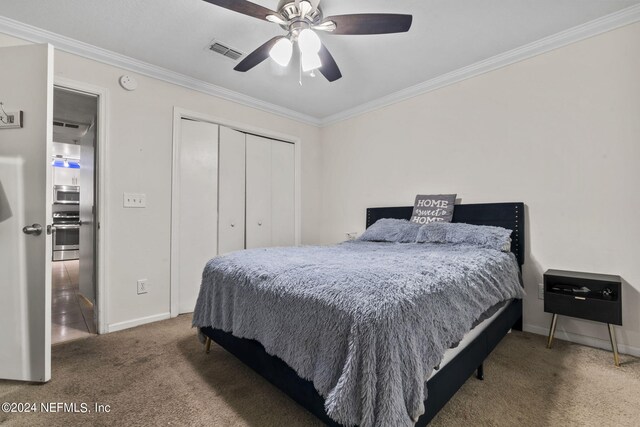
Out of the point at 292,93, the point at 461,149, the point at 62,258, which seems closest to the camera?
the point at 461,149

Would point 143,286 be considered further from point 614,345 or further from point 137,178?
point 614,345

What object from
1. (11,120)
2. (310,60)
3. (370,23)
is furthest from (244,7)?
(11,120)

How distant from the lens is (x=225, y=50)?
7.70 feet

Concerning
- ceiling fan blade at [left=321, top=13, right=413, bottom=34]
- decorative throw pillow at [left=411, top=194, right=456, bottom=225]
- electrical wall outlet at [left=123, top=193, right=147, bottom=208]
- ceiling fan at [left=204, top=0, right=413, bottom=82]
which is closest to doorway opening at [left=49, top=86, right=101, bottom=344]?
electrical wall outlet at [left=123, top=193, right=147, bottom=208]

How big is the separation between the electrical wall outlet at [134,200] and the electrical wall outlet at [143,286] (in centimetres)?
67

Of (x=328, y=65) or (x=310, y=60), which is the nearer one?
(x=310, y=60)

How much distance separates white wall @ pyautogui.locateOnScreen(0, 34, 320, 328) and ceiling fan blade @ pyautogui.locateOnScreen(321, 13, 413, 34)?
1.88m

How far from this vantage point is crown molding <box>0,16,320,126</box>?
203cm

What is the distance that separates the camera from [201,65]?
259 cm

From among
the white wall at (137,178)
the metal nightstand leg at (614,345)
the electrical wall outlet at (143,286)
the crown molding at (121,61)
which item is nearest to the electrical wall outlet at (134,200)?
the white wall at (137,178)

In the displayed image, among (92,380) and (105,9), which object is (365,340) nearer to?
(92,380)

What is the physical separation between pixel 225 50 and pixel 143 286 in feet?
7.14

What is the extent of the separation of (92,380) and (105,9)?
7.68 feet

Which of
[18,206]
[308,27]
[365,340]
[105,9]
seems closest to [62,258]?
[18,206]
